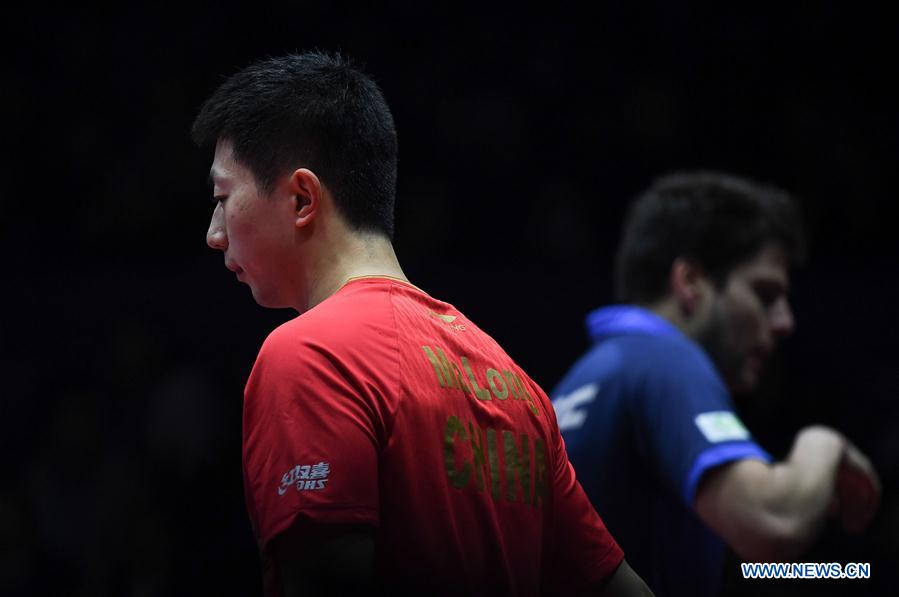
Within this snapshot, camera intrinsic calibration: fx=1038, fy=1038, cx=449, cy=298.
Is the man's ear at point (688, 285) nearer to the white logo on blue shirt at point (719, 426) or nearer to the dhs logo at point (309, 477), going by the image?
the white logo on blue shirt at point (719, 426)

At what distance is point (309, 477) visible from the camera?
1.42 meters

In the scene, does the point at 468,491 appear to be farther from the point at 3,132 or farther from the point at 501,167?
the point at 3,132

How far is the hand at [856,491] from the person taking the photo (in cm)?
272

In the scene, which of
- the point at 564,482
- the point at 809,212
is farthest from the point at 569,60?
the point at 564,482

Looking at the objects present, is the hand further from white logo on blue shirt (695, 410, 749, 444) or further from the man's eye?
the man's eye

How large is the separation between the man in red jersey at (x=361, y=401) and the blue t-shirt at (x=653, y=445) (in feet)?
2.19

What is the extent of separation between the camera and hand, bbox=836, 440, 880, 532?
2.72 metres

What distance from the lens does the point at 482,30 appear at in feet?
23.3

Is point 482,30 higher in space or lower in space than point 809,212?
higher

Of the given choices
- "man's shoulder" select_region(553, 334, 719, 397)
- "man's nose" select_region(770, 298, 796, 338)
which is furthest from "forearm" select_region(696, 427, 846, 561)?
"man's nose" select_region(770, 298, 796, 338)

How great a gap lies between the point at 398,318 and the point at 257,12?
19.2ft

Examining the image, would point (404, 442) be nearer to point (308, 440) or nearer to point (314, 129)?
point (308, 440)

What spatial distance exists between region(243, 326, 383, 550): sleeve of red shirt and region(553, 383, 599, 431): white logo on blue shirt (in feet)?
4.12

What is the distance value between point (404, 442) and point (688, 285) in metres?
1.72
